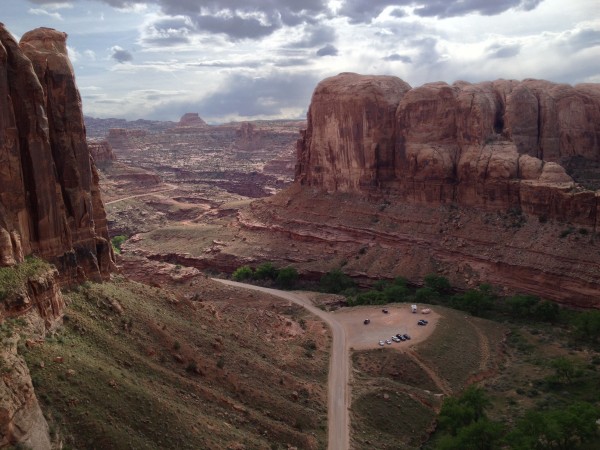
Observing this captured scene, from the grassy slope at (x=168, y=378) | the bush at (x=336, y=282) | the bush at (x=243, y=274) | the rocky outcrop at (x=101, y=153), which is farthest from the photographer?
the rocky outcrop at (x=101, y=153)

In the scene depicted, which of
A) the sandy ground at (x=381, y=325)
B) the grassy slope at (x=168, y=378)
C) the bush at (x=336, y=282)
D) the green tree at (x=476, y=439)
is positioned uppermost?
the grassy slope at (x=168, y=378)

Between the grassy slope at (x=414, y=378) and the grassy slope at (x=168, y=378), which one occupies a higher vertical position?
the grassy slope at (x=168, y=378)

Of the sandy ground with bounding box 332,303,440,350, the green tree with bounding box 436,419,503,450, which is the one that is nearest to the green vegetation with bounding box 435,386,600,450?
the green tree with bounding box 436,419,503,450

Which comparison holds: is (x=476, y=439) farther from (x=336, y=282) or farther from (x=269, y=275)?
(x=269, y=275)

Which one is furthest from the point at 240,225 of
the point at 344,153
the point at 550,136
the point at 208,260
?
the point at 550,136

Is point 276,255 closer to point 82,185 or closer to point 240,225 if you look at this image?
point 240,225

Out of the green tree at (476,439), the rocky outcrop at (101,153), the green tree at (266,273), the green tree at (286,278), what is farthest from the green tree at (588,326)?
the rocky outcrop at (101,153)

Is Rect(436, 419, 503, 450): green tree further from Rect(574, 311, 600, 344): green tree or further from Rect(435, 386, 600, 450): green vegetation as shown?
Rect(574, 311, 600, 344): green tree

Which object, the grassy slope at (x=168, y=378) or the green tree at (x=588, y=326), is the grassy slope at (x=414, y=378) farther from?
the green tree at (x=588, y=326)
